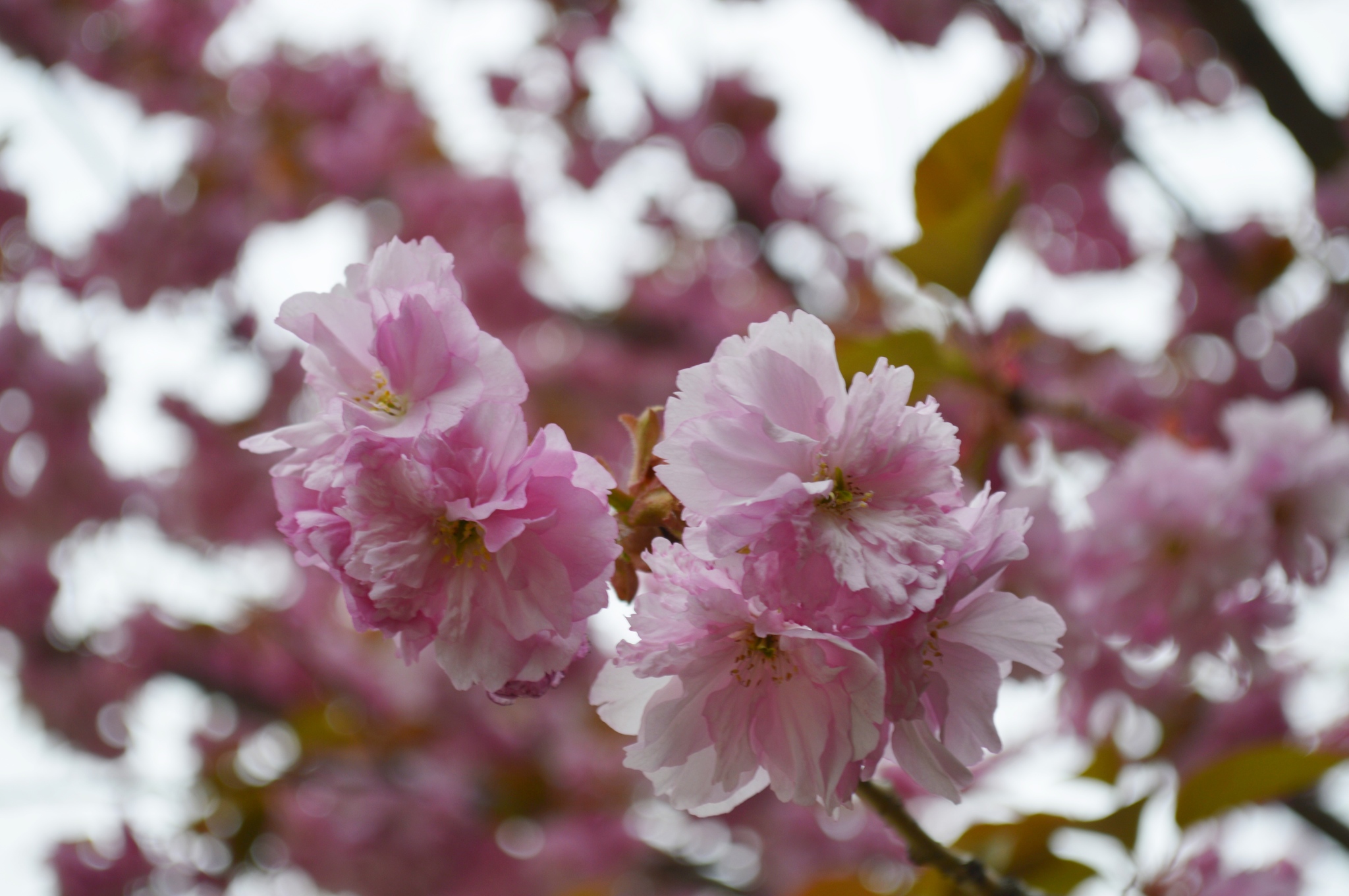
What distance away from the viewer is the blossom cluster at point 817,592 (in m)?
0.45

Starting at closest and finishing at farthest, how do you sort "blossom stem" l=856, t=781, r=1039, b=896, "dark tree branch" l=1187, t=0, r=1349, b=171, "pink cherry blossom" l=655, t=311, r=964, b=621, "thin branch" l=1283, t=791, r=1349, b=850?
"pink cherry blossom" l=655, t=311, r=964, b=621 → "blossom stem" l=856, t=781, r=1039, b=896 → "thin branch" l=1283, t=791, r=1349, b=850 → "dark tree branch" l=1187, t=0, r=1349, b=171

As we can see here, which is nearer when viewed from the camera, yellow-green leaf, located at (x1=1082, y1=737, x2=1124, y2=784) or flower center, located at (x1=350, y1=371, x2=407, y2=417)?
flower center, located at (x1=350, y1=371, x2=407, y2=417)

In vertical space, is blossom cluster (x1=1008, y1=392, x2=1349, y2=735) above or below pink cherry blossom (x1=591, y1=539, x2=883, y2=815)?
below

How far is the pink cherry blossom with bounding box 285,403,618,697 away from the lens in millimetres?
475

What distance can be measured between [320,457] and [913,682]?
33 centimetres

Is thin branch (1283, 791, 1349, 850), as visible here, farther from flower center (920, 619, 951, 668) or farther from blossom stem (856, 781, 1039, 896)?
flower center (920, 619, 951, 668)

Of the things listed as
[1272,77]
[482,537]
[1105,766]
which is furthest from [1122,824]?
[1272,77]

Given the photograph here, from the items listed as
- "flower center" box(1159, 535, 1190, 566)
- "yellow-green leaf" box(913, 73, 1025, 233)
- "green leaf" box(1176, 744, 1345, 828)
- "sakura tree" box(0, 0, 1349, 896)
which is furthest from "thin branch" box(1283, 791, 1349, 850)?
"yellow-green leaf" box(913, 73, 1025, 233)

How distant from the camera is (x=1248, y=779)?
88cm

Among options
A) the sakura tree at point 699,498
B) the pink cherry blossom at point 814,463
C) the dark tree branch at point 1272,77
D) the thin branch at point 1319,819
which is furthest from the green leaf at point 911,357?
the dark tree branch at point 1272,77

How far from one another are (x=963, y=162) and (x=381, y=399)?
69 centimetres

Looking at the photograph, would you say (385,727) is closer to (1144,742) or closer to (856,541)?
(1144,742)

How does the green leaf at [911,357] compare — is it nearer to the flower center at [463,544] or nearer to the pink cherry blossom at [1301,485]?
the pink cherry blossom at [1301,485]

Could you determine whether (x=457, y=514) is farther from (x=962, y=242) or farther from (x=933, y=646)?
(x=962, y=242)
